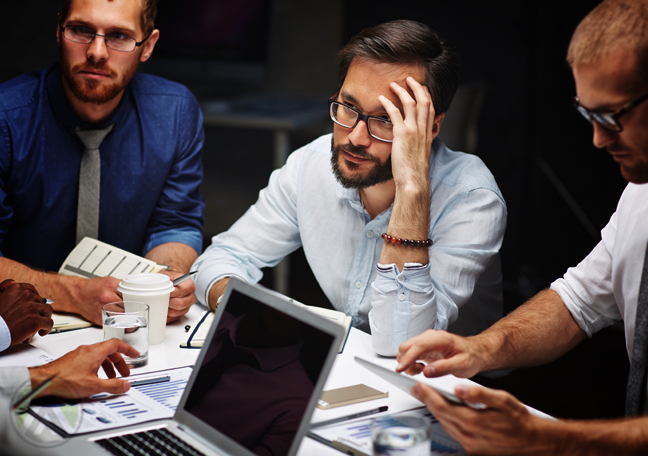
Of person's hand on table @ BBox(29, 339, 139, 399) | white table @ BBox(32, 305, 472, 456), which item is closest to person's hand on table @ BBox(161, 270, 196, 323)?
white table @ BBox(32, 305, 472, 456)

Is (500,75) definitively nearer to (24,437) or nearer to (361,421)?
(361,421)

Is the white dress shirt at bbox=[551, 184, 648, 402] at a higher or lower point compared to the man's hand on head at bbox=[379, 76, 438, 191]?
lower

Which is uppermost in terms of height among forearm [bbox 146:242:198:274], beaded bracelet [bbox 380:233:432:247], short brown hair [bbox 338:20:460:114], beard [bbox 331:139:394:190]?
short brown hair [bbox 338:20:460:114]

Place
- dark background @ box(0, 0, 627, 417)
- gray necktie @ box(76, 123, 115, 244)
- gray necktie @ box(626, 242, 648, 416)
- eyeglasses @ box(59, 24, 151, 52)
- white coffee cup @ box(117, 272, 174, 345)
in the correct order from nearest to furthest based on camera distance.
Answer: gray necktie @ box(626, 242, 648, 416)
white coffee cup @ box(117, 272, 174, 345)
eyeglasses @ box(59, 24, 151, 52)
gray necktie @ box(76, 123, 115, 244)
dark background @ box(0, 0, 627, 417)

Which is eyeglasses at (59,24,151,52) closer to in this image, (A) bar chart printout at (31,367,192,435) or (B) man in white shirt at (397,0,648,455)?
(A) bar chart printout at (31,367,192,435)

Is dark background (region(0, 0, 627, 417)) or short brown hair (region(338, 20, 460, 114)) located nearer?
short brown hair (region(338, 20, 460, 114))

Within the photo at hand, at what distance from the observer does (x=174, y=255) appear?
1.91m

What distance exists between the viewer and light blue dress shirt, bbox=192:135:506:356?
141 centimetres

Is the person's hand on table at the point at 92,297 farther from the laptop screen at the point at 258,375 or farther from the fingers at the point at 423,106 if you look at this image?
the fingers at the point at 423,106

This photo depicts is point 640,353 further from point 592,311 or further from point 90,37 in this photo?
point 90,37

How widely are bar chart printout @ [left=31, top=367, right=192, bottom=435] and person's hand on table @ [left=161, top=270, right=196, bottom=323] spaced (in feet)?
0.99

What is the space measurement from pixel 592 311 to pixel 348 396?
665 mm

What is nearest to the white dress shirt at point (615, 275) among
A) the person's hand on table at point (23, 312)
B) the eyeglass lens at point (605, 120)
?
the eyeglass lens at point (605, 120)

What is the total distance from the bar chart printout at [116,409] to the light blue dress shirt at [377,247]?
450 millimetres
